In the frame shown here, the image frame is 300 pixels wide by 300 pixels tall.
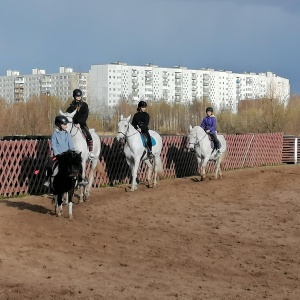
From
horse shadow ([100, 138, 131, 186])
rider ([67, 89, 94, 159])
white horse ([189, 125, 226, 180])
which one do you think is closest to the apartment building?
white horse ([189, 125, 226, 180])

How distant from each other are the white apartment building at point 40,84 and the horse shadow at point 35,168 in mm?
89471

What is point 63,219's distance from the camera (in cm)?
1175

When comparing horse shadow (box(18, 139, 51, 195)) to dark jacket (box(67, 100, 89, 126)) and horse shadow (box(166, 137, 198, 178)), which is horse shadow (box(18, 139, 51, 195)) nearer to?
dark jacket (box(67, 100, 89, 126))

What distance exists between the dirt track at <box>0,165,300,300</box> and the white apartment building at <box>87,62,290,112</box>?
9232 centimetres

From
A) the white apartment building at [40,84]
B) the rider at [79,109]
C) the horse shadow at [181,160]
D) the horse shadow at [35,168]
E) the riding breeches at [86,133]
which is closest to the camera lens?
the rider at [79,109]

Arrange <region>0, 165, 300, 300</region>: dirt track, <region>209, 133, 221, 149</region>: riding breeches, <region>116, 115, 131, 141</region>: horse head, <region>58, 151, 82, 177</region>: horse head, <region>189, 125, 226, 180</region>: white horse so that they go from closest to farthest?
<region>0, 165, 300, 300</region>: dirt track
<region>58, 151, 82, 177</region>: horse head
<region>116, 115, 131, 141</region>: horse head
<region>189, 125, 226, 180</region>: white horse
<region>209, 133, 221, 149</region>: riding breeches

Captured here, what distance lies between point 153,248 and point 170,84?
119004 millimetres

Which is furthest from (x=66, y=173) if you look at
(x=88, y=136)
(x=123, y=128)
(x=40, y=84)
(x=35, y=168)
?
(x=40, y=84)

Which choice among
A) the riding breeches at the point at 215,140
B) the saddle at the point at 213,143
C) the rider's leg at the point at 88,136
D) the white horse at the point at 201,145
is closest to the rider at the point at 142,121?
the white horse at the point at 201,145

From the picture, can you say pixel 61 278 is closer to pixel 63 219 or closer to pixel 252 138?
pixel 63 219

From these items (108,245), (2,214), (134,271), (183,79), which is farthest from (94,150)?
(183,79)

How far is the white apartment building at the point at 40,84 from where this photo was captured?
115 m

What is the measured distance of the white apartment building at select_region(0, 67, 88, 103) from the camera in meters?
115

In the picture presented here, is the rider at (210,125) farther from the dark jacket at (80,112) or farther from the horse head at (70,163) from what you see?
the horse head at (70,163)
